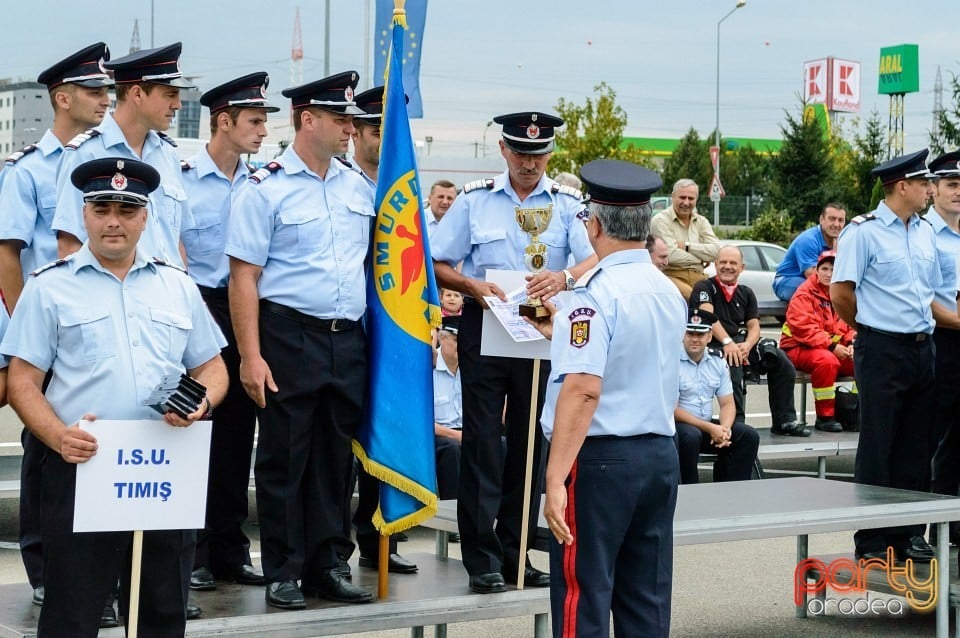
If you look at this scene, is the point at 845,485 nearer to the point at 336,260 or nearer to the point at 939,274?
the point at 939,274

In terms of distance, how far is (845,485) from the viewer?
7824 mm

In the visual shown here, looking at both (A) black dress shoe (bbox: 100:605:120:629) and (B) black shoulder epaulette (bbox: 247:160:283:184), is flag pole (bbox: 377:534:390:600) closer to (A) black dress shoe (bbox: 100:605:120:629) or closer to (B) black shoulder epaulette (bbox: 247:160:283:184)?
(A) black dress shoe (bbox: 100:605:120:629)

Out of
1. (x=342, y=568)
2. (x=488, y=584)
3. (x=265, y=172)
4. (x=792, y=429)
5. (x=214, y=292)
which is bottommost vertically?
(x=488, y=584)

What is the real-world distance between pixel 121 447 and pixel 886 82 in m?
57.8

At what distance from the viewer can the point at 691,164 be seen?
60.4m

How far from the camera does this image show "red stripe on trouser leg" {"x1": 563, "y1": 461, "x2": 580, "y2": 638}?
191 inches

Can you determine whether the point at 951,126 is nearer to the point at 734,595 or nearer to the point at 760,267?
the point at 760,267

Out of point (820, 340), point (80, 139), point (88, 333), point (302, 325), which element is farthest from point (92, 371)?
point (820, 340)

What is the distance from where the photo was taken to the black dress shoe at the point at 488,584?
601cm

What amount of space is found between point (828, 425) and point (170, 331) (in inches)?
322

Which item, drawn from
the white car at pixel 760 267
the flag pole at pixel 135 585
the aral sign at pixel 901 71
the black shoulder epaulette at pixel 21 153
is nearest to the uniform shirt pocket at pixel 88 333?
the flag pole at pixel 135 585

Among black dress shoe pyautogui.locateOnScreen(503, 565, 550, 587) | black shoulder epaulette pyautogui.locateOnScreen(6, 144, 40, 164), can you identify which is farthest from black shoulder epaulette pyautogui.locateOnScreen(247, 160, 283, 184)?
black dress shoe pyautogui.locateOnScreen(503, 565, 550, 587)

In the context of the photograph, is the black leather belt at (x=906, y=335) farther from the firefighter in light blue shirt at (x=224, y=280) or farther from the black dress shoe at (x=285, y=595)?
the black dress shoe at (x=285, y=595)

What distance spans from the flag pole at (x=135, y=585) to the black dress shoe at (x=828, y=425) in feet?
27.3
